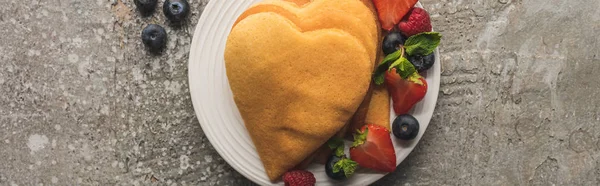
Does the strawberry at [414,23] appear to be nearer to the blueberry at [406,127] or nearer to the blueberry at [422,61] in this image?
the blueberry at [422,61]

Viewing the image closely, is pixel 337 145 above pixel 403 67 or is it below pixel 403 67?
below

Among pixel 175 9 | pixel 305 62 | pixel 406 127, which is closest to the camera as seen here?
pixel 305 62

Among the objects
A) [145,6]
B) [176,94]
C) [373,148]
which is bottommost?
[176,94]

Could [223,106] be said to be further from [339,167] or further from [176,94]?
[339,167]

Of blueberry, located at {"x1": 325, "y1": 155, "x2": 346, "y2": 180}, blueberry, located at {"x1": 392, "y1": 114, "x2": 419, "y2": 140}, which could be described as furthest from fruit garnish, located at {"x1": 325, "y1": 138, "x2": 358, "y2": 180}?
blueberry, located at {"x1": 392, "y1": 114, "x2": 419, "y2": 140}

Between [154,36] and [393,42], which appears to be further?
[154,36]

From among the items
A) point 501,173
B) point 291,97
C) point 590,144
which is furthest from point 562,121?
point 291,97

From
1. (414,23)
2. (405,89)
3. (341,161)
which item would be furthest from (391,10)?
(341,161)
